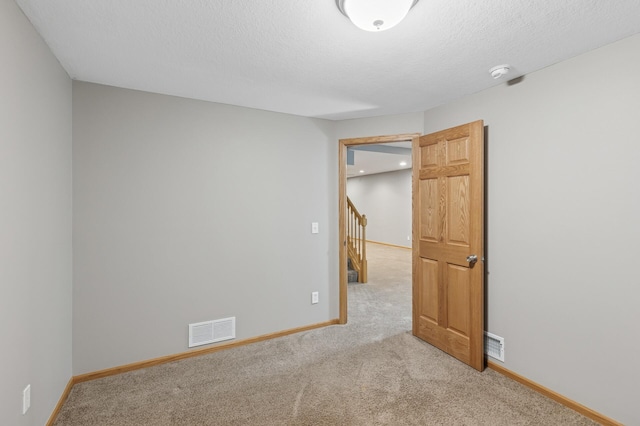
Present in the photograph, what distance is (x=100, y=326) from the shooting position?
8.04 feet

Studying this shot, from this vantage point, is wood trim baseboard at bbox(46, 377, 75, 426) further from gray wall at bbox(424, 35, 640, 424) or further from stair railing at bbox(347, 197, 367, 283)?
stair railing at bbox(347, 197, 367, 283)

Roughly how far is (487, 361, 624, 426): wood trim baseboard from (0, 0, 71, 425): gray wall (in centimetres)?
309

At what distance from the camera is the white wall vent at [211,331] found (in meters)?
2.80

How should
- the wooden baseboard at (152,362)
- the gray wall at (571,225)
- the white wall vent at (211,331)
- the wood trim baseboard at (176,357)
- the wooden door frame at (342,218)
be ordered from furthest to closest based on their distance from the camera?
the wooden door frame at (342,218), the white wall vent at (211,331), the wood trim baseboard at (176,357), the wooden baseboard at (152,362), the gray wall at (571,225)

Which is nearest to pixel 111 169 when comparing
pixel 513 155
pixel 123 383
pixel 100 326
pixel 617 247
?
pixel 100 326

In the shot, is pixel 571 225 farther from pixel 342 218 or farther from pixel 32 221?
pixel 32 221

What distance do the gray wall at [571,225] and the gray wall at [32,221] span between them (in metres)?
3.09

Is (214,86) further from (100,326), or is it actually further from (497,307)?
(497,307)

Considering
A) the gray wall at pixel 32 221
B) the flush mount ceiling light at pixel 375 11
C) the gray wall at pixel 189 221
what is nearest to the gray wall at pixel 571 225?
the flush mount ceiling light at pixel 375 11

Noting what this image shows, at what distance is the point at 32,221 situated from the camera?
169 cm

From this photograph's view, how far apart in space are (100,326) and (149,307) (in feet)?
1.16

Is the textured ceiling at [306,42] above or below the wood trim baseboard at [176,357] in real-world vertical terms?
above

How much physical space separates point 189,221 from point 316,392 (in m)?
1.76

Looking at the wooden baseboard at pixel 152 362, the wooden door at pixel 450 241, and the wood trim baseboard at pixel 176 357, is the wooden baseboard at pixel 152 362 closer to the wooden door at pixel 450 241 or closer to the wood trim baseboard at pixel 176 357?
the wood trim baseboard at pixel 176 357
